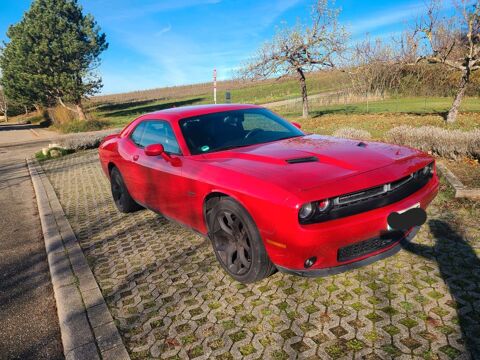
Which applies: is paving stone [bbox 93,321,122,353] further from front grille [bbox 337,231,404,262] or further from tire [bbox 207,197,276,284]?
front grille [bbox 337,231,404,262]

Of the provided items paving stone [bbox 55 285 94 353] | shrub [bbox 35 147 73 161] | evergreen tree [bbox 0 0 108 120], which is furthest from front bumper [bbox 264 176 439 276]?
evergreen tree [bbox 0 0 108 120]

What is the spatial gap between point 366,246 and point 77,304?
8.22ft

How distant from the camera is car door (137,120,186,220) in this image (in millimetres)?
3703

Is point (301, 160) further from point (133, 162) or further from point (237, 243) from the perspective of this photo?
point (133, 162)

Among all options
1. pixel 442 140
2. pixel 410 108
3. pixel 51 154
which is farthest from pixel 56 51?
pixel 442 140

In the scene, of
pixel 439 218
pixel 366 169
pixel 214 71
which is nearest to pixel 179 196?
pixel 366 169

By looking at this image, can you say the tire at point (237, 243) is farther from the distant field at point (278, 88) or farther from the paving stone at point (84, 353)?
the distant field at point (278, 88)

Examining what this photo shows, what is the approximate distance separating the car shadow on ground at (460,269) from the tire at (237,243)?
127cm

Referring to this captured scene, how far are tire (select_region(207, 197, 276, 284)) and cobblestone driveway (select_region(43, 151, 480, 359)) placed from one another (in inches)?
7.3

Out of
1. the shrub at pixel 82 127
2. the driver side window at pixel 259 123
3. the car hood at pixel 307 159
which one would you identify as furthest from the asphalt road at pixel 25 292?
the shrub at pixel 82 127

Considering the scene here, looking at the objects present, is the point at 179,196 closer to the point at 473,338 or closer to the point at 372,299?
the point at 372,299

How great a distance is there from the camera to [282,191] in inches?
98.1

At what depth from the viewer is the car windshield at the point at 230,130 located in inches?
→ 147

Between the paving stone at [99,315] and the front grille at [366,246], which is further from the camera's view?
the paving stone at [99,315]
